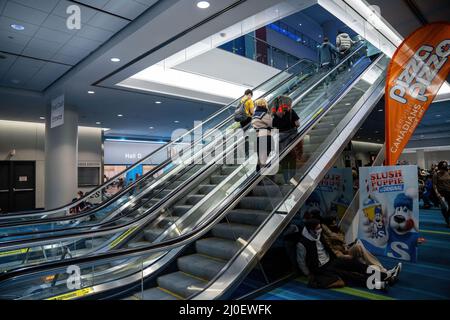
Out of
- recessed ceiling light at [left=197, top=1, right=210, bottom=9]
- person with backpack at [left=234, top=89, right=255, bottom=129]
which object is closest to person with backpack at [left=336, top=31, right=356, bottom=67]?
person with backpack at [left=234, top=89, right=255, bottom=129]

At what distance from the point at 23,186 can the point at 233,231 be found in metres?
12.8

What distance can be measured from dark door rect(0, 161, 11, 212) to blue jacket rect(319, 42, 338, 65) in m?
14.3

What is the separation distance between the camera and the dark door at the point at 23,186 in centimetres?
1314


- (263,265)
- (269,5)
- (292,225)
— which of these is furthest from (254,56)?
(263,265)

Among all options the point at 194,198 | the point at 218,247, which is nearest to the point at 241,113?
the point at 194,198

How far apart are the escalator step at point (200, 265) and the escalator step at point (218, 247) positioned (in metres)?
0.09

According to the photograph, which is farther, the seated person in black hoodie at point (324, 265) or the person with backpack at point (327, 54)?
the person with backpack at point (327, 54)

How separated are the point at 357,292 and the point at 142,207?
4.76 m

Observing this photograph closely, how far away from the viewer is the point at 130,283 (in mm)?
3875

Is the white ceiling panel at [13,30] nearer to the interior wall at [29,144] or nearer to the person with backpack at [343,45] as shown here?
the interior wall at [29,144]

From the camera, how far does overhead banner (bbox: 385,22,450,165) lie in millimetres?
4648

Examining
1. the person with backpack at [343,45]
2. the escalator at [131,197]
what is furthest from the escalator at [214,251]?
the person with backpack at [343,45]

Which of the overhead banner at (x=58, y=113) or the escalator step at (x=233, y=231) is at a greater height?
the overhead banner at (x=58, y=113)
